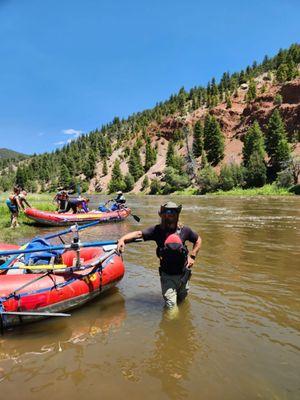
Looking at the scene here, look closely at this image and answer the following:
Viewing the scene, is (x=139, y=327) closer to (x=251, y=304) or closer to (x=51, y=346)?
(x=51, y=346)

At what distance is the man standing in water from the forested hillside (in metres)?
51.6

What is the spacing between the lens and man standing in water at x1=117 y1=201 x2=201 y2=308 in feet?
19.9

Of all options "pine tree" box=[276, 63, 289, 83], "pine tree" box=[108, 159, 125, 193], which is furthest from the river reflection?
A: "pine tree" box=[276, 63, 289, 83]

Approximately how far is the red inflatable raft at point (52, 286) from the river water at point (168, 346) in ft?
0.91

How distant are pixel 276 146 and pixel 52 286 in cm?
6666

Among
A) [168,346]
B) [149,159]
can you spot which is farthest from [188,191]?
[168,346]

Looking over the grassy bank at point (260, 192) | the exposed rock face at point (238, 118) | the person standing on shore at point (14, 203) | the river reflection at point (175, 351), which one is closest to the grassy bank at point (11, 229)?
the person standing on shore at point (14, 203)

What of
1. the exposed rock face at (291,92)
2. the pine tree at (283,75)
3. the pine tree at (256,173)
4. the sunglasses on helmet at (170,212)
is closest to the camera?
the sunglasses on helmet at (170,212)

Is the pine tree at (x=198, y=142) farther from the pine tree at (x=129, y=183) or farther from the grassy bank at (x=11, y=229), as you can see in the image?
the grassy bank at (x=11, y=229)

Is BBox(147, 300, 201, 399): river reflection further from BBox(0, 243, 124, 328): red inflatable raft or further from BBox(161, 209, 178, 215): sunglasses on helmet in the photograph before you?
BBox(161, 209, 178, 215): sunglasses on helmet

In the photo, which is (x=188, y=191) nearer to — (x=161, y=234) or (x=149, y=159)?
(x=149, y=159)

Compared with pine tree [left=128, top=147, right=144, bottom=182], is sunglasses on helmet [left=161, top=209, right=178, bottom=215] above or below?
below

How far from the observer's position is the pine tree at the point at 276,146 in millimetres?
63084

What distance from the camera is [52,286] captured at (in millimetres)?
6648
